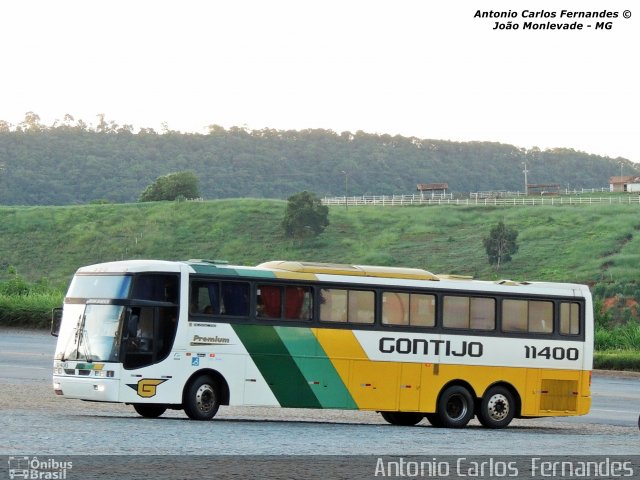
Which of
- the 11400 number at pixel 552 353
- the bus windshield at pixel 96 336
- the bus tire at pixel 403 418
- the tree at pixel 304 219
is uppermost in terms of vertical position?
the tree at pixel 304 219

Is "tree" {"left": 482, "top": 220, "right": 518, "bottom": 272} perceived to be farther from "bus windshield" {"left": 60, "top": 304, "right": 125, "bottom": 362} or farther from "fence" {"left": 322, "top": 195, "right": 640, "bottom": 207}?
"bus windshield" {"left": 60, "top": 304, "right": 125, "bottom": 362}

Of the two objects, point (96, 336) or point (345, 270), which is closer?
point (96, 336)

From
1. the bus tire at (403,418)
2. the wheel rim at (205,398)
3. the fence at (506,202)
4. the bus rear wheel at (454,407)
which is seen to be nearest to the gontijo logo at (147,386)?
the wheel rim at (205,398)

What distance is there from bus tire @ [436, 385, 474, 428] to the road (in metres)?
0.66

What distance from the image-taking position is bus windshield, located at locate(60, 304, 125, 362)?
2155 cm

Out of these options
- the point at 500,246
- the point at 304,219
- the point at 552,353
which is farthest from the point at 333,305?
the point at 304,219

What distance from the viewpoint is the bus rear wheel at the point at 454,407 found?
2450 centimetres

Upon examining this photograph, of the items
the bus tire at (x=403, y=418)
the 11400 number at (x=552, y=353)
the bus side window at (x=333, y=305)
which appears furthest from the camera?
the 11400 number at (x=552, y=353)

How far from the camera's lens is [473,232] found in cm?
11806

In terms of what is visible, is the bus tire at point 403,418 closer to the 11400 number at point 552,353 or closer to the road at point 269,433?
the road at point 269,433

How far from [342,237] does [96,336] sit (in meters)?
95.3

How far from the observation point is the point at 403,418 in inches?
1006

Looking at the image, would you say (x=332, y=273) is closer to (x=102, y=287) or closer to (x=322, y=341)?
(x=322, y=341)

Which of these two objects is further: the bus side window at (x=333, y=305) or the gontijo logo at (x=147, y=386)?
the bus side window at (x=333, y=305)
